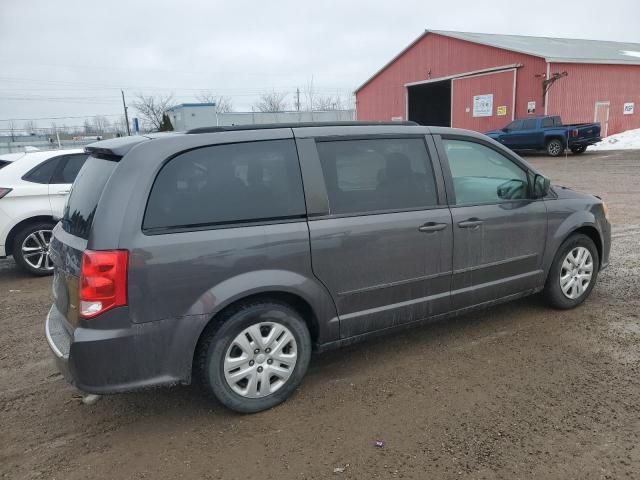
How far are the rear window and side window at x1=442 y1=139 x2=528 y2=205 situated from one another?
8.17 feet

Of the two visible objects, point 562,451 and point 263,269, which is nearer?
point 562,451

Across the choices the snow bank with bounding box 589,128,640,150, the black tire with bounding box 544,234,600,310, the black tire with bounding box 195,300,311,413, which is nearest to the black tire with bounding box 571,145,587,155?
the snow bank with bounding box 589,128,640,150

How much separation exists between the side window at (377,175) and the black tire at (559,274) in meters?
1.56

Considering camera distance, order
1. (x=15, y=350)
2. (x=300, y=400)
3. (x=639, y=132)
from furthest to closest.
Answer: (x=639, y=132)
(x=15, y=350)
(x=300, y=400)

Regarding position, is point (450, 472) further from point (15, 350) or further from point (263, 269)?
point (15, 350)

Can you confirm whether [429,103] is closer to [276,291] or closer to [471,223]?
[471,223]

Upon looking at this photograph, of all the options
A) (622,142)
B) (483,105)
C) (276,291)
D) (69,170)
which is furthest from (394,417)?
(483,105)

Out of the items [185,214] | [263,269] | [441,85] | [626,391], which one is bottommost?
[626,391]

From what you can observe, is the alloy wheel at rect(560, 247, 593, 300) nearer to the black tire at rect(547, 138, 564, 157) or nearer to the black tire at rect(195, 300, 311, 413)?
the black tire at rect(195, 300, 311, 413)

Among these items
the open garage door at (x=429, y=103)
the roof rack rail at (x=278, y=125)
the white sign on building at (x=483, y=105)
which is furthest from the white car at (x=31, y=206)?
the open garage door at (x=429, y=103)

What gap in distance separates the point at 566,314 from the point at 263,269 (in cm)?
308

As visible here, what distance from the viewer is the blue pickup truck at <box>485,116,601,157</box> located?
21.9m

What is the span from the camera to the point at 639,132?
2645 centimetres

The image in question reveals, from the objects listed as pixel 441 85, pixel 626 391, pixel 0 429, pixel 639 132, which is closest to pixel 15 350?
pixel 0 429
